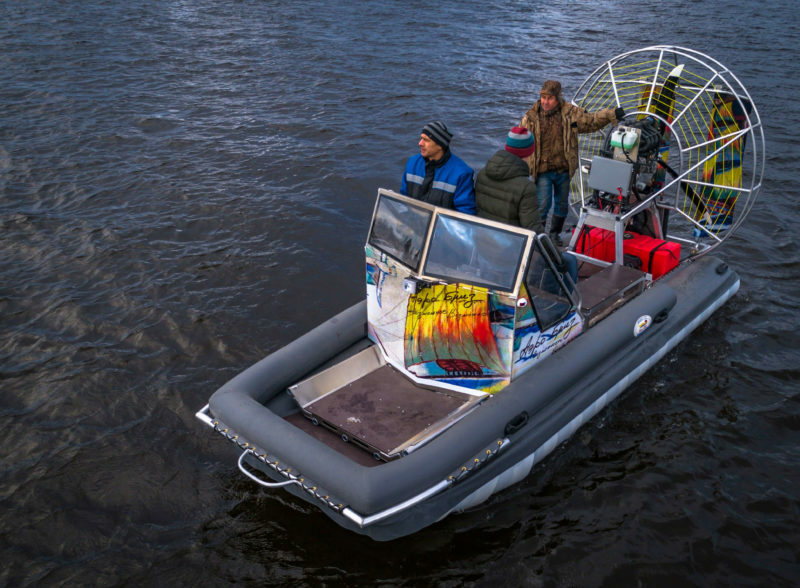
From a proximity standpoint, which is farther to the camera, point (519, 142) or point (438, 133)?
point (519, 142)

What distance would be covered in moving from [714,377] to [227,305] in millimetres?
5392

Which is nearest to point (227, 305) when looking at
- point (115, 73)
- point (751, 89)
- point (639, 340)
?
point (639, 340)

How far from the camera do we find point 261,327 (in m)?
7.95

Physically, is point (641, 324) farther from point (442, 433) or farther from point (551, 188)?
point (442, 433)

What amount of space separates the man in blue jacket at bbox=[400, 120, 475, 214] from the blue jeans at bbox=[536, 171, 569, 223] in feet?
7.46

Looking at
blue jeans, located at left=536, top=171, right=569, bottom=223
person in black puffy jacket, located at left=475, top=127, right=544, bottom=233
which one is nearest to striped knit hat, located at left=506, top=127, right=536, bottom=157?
person in black puffy jacket, located at left=475, top=127, right=544, bottom=233

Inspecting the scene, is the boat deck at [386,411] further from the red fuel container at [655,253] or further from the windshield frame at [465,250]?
the red fuel container at [655,253]

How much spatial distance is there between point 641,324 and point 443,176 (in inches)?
94.1

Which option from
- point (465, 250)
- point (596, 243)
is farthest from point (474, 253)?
point (596, 243)

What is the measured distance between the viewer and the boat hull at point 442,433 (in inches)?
191

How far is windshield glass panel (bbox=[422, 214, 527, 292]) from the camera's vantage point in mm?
5402

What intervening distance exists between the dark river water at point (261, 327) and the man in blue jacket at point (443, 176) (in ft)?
7.83

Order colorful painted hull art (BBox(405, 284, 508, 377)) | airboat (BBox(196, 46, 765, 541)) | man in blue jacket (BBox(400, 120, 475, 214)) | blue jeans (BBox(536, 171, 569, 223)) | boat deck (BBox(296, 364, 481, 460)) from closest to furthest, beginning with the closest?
airboat (BBox(196, 46, 765, 541))
boat deck (BBox(296, 364, 481, 460))
colorful painted hull art (BBox(405, 284, 508, 377))
man in blue jacket (BBox(400, 120, 475, 214))
blue jeans (BBox(536, 171, 569, 223))

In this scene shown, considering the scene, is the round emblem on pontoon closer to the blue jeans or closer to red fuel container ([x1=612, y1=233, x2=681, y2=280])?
red fuel container ([x1=612, y1=233, x2=681, y2=280])
